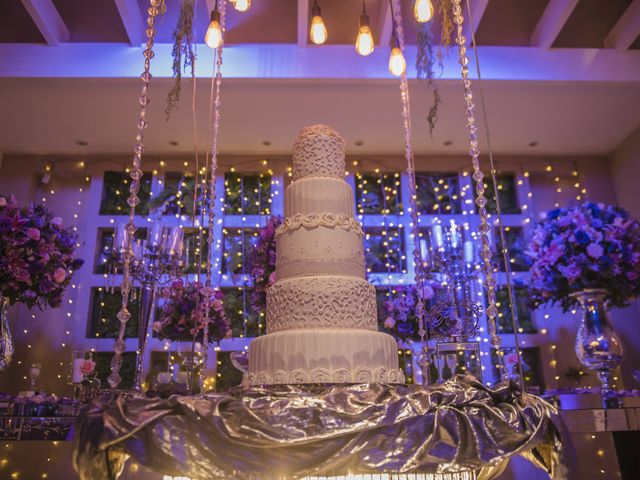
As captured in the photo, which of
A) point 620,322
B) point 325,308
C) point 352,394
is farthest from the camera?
point 620,322

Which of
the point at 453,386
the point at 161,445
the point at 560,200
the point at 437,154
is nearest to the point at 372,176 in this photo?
the point at 437,154

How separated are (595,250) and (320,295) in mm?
2419

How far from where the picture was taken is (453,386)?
199cm

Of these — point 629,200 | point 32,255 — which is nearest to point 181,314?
point 32,255

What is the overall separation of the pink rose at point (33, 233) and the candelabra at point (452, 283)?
253 cm

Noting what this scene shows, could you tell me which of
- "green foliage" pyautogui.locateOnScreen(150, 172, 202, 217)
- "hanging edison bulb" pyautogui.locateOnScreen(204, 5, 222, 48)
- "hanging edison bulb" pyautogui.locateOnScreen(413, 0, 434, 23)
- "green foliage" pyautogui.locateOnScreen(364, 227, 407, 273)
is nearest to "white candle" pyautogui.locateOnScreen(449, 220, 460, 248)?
"green foliage" pyautogui.locateOnScreen(364, 227, 407, 273)

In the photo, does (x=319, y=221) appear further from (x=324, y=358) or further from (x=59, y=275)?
(x=59, y=275)

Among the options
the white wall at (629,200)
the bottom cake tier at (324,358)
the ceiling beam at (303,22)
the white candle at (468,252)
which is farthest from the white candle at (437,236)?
the white wall at (629,200)

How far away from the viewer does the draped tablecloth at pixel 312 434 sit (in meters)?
1.70

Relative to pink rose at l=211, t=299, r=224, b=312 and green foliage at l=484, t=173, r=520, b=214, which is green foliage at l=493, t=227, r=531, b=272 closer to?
green foliage at l=484, t=173, r=520, b=214

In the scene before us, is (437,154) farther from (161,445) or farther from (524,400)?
(161,445)

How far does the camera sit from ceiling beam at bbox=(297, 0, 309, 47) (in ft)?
12.9

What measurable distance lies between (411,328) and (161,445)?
2.66 metres

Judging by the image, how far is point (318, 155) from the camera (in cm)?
271
